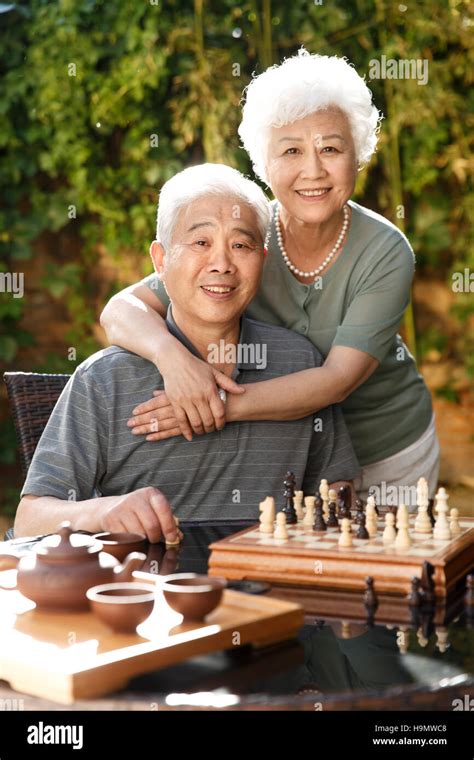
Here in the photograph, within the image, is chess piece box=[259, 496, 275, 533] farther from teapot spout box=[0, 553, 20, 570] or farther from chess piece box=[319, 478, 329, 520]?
teapot spout box=[0, 553, 20, 570]

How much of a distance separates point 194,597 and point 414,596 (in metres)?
0.40

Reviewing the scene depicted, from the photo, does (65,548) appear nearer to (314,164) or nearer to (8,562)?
(8,562)

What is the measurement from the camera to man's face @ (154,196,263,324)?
2.36 m

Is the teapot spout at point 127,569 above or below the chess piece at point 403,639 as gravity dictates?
above

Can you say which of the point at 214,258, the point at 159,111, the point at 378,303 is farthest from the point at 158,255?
the point at 159,111

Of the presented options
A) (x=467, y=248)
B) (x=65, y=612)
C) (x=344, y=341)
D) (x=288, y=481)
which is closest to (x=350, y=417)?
(x=344, y=341)

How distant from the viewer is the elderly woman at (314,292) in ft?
7.77

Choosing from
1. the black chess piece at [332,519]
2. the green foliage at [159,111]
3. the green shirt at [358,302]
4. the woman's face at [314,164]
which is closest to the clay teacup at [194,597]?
the black chess piece at [332,519]

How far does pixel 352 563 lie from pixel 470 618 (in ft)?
0.74

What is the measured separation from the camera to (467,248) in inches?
207

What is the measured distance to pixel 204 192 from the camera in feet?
7.82

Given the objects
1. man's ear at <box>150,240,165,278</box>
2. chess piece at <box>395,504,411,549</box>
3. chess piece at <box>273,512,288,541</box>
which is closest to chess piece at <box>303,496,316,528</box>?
chess piece at <box>273,512,288,541</box>

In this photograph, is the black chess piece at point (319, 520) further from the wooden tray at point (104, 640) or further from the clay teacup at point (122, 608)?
the clay teacup at point (122, 608)

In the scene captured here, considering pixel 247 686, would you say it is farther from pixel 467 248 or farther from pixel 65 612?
pixel 467 248
